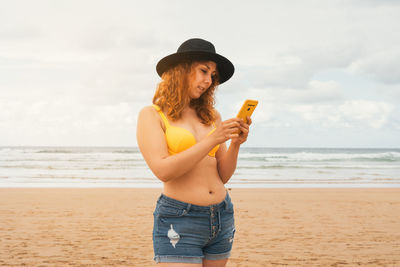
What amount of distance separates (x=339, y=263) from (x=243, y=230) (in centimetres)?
240

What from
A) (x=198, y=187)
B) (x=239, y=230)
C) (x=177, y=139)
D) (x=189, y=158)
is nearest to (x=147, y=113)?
(x=177, y=139)

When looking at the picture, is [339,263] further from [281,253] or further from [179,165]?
[179,165]

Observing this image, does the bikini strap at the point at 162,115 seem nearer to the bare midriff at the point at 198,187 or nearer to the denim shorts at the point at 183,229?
the bare midriff at the point at 198,187

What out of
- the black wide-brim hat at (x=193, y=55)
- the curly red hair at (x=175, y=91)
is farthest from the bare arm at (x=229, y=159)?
the black wide-brim hat at (x=193, y=55)

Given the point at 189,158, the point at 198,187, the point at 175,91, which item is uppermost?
the point at 175,91

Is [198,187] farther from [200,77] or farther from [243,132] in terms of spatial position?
[200,77]

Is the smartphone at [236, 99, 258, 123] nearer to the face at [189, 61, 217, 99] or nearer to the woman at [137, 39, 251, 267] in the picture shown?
the woman at [137, 39, 251, 267]

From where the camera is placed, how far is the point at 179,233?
2.09m

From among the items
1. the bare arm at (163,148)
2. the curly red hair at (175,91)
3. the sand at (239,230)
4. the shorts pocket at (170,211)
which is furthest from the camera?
the sand at (239,230)

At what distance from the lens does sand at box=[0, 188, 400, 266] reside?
6.02 m

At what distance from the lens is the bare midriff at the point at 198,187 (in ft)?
7.09

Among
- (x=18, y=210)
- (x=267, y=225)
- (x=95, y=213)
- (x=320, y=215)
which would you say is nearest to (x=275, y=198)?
(x=320, y=215)

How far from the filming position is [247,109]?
2.20 metres

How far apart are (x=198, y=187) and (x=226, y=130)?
37cm
